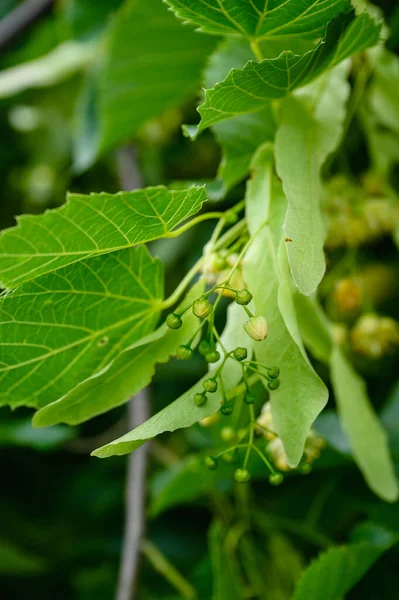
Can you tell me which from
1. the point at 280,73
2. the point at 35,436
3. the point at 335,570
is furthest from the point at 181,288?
the point at 35,436

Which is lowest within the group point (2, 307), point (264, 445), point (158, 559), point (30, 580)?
point (30, 580)

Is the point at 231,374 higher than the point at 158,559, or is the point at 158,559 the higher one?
the point at 231,374

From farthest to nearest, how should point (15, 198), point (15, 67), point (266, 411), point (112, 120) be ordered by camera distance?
point (15, 198), point (15, 67), point (112, 120), point (266, 411)

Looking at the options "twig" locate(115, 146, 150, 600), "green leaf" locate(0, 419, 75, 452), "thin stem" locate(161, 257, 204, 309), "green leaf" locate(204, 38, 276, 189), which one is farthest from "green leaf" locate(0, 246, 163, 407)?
"green leaf" locate(0, 419, 75, 452)

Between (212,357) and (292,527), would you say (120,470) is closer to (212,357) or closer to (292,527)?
(292,527)

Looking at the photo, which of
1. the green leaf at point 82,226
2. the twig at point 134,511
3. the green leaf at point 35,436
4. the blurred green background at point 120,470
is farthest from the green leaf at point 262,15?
the green leaf at point 35,436

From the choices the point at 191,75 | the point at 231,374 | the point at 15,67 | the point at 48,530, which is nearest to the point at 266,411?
the point at 231,374

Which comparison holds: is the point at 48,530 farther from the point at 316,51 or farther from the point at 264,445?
the point at 316,51
